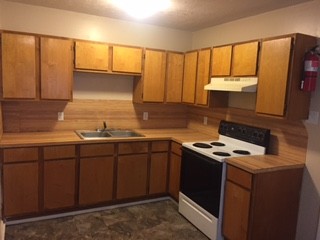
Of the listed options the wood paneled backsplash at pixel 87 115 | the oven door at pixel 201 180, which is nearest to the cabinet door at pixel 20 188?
the wood paneled backsplash at pixel 87 115

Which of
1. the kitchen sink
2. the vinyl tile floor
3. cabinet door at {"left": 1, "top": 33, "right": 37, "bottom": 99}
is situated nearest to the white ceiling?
cabinet door at {"left": 1, "top": 33, "right": 37, "bottom": 99}

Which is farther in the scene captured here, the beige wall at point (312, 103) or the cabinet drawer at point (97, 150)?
the cabinet drawer at point (97, 150)

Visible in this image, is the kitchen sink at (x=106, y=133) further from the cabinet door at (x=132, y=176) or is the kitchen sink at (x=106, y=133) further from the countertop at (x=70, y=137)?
the cabinet door at (x=132, y=176)

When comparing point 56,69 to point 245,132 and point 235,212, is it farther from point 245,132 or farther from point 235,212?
point 235,212

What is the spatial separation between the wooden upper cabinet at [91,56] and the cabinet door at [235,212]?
207 centimetres

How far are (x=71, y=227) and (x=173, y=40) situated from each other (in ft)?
9.51

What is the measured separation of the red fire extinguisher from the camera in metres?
2.29

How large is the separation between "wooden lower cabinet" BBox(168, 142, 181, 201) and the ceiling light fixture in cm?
163

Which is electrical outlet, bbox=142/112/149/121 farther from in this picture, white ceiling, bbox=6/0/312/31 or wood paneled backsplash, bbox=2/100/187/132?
white ceiling, bbox=6/0/312/31

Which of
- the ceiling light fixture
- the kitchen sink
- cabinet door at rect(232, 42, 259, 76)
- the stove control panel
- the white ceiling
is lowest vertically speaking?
the kitchen sink

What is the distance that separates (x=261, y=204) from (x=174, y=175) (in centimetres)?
134

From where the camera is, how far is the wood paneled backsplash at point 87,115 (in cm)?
327

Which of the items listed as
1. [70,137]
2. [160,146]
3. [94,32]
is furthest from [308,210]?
[94,32]

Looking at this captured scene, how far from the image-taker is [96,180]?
3.20 metres
